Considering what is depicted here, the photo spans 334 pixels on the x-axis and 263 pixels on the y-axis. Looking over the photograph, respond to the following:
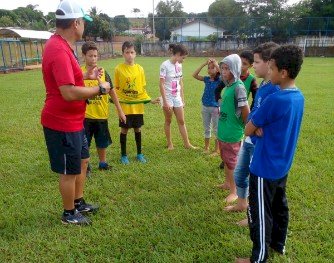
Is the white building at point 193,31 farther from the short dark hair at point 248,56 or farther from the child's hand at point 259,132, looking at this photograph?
the child's hand at point 259,132

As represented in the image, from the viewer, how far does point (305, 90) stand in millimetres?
11008

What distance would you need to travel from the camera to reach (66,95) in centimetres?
262

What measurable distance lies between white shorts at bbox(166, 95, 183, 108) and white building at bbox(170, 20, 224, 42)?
31.9 metres

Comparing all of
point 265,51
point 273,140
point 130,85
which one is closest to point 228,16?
point 130,85

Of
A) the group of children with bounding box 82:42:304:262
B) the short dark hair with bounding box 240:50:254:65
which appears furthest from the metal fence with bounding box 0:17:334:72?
the short dark hair with bounding box 240:50:254:65

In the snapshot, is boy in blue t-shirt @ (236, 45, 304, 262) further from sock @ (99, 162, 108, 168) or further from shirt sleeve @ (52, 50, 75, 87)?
sock @ (99, 162, 108, 168)

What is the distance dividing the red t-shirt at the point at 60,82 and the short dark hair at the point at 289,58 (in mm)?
1562

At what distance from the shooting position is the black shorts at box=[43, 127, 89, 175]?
9.48 ft

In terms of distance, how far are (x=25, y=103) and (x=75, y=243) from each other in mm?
7710

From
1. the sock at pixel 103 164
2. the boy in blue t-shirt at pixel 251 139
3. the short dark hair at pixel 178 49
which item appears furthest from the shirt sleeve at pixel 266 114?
the short dark hair at pixel 178 49

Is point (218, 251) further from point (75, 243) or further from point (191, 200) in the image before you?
point (75, 243)

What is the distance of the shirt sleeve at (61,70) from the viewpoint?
2.57 metres

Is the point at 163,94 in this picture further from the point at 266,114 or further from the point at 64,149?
the point at 266,114

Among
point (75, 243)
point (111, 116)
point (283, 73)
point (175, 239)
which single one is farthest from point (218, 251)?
point (111, 116)
